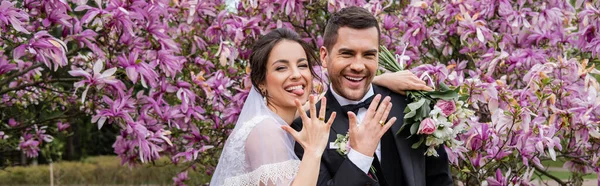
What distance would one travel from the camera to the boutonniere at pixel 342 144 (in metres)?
2.24

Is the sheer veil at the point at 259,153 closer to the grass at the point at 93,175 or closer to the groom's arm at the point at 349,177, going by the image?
the groom's arm at the point at 349,177

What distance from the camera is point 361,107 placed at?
8.08 ft

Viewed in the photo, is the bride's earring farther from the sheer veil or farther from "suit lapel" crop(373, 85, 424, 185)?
A: "suit lapel" crop(373, 85, 424, 185)

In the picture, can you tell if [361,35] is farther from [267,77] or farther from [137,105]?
[137,105]

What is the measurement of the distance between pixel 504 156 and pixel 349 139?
1.40 meters

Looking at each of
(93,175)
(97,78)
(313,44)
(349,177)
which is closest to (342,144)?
(349,177)

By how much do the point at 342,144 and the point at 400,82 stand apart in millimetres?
427

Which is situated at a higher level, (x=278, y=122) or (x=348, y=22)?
(x=348, y=22)

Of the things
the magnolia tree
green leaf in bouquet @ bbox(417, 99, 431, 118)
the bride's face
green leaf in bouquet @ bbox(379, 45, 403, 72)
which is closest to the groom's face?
the bride's face

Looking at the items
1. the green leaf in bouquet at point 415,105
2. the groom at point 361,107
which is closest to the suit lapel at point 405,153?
the groom at point 361,107

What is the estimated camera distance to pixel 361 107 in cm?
246

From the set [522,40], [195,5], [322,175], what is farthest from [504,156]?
[195,5]

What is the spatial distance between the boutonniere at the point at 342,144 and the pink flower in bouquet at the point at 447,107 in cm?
38

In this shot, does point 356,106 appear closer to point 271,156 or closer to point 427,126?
point 427,126
